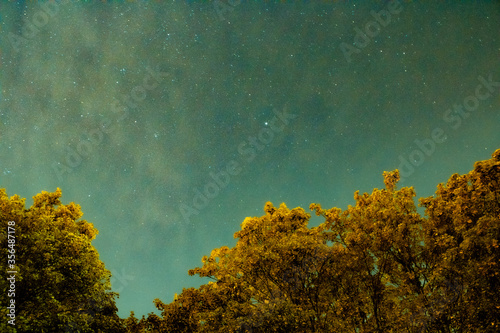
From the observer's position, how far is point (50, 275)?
13.4 meters

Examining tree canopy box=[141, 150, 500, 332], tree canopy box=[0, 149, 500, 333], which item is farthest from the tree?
tree canopy box=[141, 150, 500, 332]

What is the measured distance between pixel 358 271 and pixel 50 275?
47.7ft

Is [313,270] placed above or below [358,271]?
above

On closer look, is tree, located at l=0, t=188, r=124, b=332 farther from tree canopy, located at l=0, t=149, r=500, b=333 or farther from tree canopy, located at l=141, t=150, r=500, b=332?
tree canopy, located at l=141, t=150, r=500, b=332

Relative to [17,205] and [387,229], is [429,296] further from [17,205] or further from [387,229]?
[17,205]

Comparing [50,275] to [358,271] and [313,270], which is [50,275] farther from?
[358,271]

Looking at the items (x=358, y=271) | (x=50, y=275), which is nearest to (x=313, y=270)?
(x=358, y=271)

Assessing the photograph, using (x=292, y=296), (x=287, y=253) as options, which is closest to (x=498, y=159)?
(x=287, y=253)

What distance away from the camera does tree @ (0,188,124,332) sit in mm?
12578

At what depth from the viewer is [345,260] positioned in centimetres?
1581

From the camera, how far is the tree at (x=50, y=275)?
12.6 m

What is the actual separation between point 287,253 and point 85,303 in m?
10.2

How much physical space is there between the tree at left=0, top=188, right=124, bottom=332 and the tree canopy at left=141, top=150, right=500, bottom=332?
2731 mm

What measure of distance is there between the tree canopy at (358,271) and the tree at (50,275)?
2.73 meters
